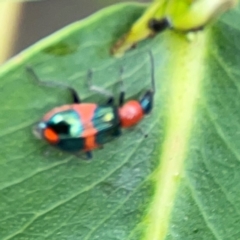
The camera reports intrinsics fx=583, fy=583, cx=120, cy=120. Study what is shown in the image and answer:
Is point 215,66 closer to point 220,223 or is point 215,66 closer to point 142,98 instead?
point 142,98

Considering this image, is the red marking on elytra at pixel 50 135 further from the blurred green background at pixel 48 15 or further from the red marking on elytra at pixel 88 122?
the blurred green background at pixel 48 15

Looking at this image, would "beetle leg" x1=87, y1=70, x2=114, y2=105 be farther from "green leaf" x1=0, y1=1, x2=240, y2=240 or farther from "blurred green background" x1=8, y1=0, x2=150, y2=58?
"blurred green background" x1=8, y1=0, x2=150, y2=58

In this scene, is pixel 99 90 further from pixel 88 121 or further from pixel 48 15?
pixel 48 15

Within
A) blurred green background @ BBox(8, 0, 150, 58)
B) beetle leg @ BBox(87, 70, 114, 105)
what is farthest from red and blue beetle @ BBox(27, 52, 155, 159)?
blurred green background @ BBox(8, 0, 150, 58)

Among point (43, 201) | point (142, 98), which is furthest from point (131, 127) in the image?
point (43, 201)

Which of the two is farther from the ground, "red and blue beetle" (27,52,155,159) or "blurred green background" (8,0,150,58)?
"red and blue beetle" (27,52,155,159)

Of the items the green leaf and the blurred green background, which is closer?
the green leaf
